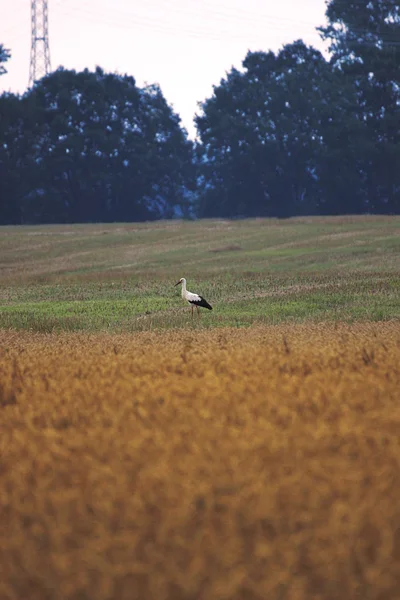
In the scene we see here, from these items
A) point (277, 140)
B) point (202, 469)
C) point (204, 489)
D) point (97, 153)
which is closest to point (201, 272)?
point (202, 469)

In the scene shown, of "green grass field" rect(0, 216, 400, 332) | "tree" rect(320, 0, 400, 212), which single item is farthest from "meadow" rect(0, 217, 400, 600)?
"tree" rect(320, 0, 400, 212)

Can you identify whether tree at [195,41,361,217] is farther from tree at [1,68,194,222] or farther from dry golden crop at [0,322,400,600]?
dry golden crop at [0,322,400,600]

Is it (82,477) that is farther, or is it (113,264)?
(113,264)

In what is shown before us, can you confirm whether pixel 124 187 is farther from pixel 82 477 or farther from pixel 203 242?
pixel 82 477

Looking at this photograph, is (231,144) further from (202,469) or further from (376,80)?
(202,469)

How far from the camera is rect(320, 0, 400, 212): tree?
257 ft

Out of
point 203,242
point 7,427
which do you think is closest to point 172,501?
point 7,427

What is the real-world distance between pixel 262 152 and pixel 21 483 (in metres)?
79.1

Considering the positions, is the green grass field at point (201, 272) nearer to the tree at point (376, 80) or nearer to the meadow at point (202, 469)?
the meadow at point (202, 469)

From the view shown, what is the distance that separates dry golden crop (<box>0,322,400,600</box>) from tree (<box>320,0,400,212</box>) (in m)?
72.3

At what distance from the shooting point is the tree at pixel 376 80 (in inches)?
3083

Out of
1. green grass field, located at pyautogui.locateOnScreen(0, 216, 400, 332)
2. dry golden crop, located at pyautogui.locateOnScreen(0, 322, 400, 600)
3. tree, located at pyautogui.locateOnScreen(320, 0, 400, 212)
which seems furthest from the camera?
tree, located at pyautogui.locateOnScreen(320, 0, 400, 212)

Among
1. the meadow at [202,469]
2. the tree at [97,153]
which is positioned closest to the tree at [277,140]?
the tree at [97,153]

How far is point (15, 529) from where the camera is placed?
13.5 ft
